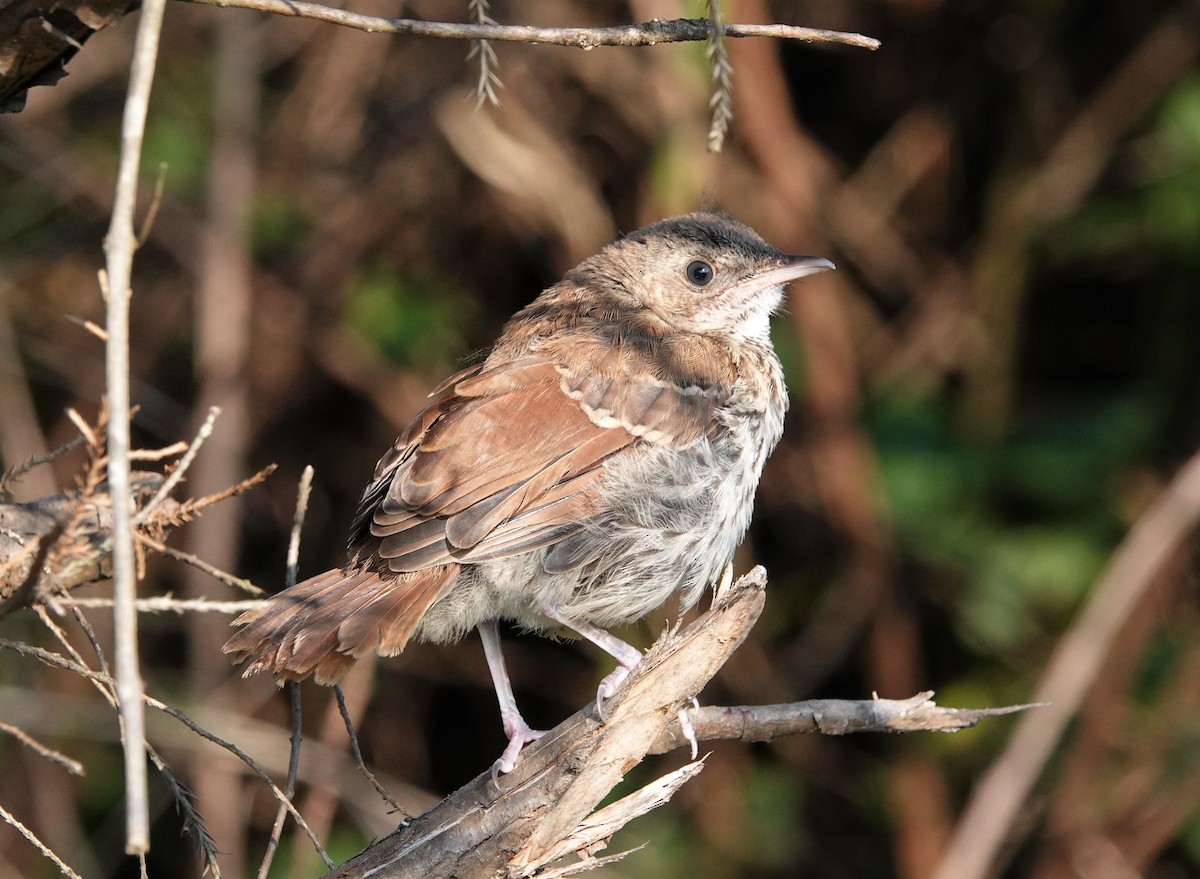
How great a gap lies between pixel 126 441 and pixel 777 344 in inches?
153

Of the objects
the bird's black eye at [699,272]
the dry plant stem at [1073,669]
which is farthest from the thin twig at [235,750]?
the dry plant stem at [1073,669]

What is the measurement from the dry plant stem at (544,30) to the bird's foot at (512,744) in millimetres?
1440

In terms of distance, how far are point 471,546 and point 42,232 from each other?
4.02 m

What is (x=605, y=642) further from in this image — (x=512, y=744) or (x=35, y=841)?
(x=35, y=841)

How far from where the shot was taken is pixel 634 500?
3.24m

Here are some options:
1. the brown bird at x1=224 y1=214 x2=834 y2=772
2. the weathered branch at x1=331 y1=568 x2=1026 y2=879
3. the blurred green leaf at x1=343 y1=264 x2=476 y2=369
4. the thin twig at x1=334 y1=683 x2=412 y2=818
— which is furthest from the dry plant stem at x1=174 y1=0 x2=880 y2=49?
the blurred green leaf at x1=343 y1=264 x2=476 y2=369

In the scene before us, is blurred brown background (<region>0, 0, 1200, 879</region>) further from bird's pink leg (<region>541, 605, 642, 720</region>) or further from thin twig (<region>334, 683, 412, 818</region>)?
thin twig (<region>334, 683, 412, 818</region>)

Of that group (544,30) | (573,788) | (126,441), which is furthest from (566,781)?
(544,30)

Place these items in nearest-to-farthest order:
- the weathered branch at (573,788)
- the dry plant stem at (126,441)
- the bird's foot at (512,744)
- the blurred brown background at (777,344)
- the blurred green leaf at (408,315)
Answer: the dry plant stem at (126,441) → the weathered branch at (573,788) → the bird's foot at (512,744) → the blurred brown background at (777,344) → the blurred green leaf at (408,315)

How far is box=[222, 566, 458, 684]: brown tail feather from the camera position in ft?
8.91

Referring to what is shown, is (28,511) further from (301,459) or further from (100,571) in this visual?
(301,459)

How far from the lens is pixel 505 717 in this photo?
3.22 metres

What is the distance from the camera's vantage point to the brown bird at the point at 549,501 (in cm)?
290

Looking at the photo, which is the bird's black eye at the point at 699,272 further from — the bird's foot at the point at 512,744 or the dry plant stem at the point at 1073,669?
the dry plant stem at the point at 1073,669
